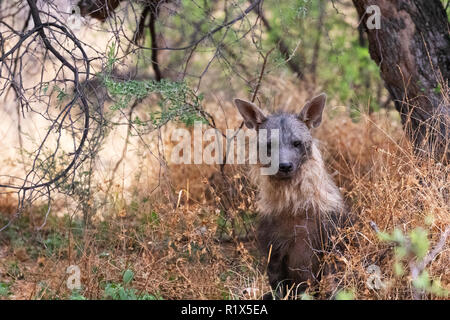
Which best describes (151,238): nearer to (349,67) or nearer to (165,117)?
(165,117)

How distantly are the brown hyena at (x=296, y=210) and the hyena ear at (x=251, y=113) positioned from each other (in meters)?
0.14

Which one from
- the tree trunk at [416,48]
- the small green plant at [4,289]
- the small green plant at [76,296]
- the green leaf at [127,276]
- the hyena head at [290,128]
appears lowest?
the small green plant at [4,289]

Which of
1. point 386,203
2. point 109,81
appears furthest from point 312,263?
point 109,81

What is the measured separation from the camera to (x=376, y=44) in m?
6.07

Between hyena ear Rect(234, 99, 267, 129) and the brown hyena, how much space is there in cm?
14

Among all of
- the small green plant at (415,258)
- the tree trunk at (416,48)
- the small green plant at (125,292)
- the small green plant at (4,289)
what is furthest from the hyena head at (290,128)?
the small green plant at (4,289)

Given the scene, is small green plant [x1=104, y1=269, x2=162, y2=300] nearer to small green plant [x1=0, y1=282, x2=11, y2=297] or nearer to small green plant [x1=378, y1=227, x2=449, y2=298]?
small green plant [x1=0, y1=282, x2=11, y2=297]

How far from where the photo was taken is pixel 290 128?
489cm

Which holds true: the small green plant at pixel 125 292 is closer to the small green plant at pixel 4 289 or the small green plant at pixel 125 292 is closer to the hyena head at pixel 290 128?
the small green plant at pixel 4 289

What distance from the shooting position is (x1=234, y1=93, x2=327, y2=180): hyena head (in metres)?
4.74

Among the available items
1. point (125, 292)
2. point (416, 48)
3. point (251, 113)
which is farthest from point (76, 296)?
point (416, 48)

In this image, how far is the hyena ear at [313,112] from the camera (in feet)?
16.4

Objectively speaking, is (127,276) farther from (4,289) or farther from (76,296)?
(4,289)
